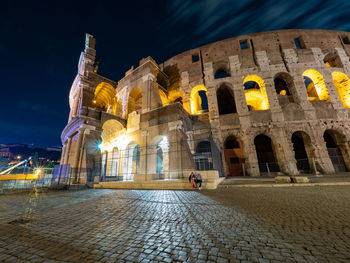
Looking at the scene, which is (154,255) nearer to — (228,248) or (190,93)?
(228,248)

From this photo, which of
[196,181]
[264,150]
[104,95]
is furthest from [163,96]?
[264,150]

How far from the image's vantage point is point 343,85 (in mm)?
16938

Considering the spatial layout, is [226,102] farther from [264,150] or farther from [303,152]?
[303,152]

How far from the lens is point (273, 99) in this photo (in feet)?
52.3

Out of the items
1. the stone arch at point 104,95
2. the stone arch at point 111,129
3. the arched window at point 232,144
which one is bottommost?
the arched window at point 232,144

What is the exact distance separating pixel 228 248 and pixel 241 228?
813 mm

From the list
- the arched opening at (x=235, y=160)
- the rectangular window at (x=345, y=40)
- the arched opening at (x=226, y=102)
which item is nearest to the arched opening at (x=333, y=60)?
the rectangular window at (x=345, y=40)

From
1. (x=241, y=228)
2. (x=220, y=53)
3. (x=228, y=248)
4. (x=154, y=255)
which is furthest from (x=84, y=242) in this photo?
(x=220, y=53)

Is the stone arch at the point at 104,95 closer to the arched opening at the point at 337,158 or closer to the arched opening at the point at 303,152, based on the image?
the arched opening at the point at 303,152

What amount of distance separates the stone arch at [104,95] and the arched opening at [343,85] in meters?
29.5

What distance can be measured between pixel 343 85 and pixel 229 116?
14.4m

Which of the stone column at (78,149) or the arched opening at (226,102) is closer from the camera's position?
the stone column at (78,149)

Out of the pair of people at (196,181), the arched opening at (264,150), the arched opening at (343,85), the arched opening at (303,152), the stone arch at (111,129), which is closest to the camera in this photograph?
the pair of people at (196,181)

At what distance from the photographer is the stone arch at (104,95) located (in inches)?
842
